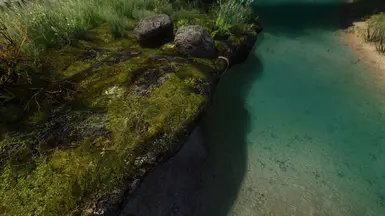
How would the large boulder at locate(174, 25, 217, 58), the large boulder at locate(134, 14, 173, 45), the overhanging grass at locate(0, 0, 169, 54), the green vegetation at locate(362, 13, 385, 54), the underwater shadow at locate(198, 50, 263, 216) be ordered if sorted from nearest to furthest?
the underwater shadow at locate(198, 50, 263, 216) → the overhanging grass at locate(0, 0, 169, 54) → the large boulder at locate(174, 25, 217, 58) → the large boulder at locate(134, 14, 173, 45) → the green vegetation at locate(362, 13, 385, 54)

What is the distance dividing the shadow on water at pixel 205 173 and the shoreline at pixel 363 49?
4.33 metres

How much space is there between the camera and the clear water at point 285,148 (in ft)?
15.6

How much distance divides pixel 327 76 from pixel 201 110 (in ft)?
15.3

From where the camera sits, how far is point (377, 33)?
885 cm

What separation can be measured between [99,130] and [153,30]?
2.91m

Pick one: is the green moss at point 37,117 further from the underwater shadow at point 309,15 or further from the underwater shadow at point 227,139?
the underwater shadow at point 309,15

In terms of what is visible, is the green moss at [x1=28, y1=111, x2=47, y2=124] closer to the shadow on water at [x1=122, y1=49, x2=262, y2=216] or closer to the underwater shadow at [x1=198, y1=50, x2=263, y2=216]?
the shadow on water at [x1=122, y1=49, x2=262, y2=216]

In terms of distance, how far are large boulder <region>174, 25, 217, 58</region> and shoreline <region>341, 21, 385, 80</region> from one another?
5088mm

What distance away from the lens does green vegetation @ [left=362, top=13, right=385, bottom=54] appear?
28.4 ft

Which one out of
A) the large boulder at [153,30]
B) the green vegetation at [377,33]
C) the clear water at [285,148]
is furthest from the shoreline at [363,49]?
the large boulder at [153,30]

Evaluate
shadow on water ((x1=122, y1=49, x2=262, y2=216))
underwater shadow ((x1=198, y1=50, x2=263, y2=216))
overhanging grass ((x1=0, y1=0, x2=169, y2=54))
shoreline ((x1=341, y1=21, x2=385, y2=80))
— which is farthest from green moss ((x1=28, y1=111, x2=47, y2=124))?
shoreline ((x1=341, y1=21, x2=385, y2=80))

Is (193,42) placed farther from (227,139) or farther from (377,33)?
(377,33)

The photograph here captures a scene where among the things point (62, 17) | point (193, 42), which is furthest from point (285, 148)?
point (62, 17)

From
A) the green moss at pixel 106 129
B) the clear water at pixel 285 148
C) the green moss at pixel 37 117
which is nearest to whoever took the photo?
the green moss at pixel 106 129
